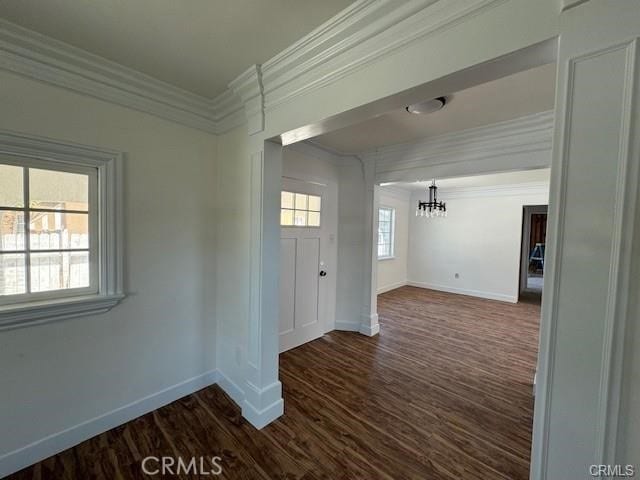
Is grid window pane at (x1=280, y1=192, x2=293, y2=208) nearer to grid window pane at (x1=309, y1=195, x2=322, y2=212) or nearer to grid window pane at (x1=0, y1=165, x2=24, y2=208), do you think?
grid window pane at (x1=309, y1=195, x2=322, y2=212)

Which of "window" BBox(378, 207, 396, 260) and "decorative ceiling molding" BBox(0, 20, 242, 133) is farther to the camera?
"window" BBox(378, 207, 396, 260)

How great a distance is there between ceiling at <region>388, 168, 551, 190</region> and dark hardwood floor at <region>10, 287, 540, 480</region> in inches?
99.0

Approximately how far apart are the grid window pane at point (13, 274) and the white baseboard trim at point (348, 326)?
317 cm

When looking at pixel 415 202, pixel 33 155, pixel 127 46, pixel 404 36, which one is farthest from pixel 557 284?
pixel 415 202

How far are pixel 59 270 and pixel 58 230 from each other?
0.26 m

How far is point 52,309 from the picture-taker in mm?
1608

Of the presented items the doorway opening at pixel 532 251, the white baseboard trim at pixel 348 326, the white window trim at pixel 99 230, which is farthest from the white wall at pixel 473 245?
the white window trim at pixel 99 230

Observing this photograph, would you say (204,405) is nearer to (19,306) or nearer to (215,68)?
(19,306)

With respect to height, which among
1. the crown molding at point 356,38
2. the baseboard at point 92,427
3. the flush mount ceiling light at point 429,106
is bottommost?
the baseboard at point 92,427

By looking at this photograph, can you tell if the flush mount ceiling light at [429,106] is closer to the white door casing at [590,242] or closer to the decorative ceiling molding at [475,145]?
the decorative ceiling molding at [475,145]

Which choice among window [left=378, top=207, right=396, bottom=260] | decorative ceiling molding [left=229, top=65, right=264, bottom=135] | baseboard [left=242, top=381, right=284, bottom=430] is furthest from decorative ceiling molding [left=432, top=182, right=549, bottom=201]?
baseboard [left=242, top=381, right=284, bottom=430]

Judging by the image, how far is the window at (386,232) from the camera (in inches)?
239

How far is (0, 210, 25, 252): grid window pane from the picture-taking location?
1.50 metres

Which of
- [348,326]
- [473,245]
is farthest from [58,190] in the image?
[473,245]
